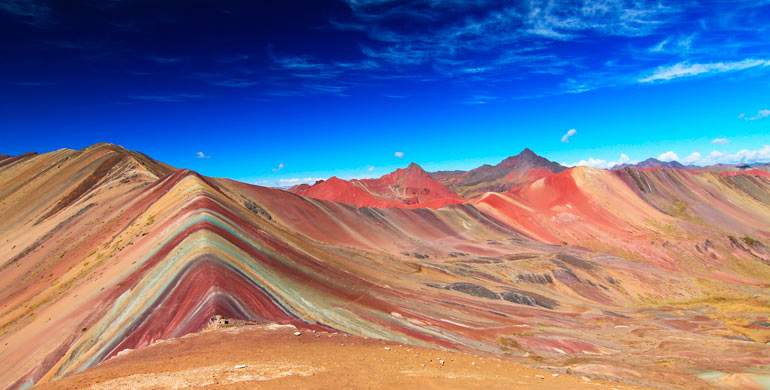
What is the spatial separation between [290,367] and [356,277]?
68.9 ft

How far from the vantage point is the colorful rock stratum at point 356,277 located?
17156 millimetres

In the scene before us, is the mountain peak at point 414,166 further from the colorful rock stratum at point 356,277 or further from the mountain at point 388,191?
the colorful rock stratum at point 356,277

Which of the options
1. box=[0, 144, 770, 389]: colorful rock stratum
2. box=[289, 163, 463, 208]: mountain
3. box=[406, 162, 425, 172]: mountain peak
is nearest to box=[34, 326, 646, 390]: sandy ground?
box=[0, 144, 770, 389]: colorful rock stratum

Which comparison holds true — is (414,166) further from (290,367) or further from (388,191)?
(290,367)

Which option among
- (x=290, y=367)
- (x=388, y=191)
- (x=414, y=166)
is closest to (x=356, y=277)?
(x=290, y=367)

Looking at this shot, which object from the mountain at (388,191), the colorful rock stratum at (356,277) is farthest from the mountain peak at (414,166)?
the colorful rock stratum at (356,277)

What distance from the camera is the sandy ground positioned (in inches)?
340

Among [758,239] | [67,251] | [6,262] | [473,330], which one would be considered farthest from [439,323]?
[758,239]

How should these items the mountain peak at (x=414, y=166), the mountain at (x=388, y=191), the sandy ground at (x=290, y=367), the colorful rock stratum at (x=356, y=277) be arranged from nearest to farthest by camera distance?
1. the sandy ground at (x=290, y=367)
2. the colorful rock stratum at (x=356, y=277)
3. the mountain at (x=388, y=191)
4. the mountain peak at (x=414, y=166)

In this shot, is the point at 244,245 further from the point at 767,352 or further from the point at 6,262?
the point at 767,352

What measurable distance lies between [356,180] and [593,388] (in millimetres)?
126245

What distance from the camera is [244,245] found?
77.8 feet

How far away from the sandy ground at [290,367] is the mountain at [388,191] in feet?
270

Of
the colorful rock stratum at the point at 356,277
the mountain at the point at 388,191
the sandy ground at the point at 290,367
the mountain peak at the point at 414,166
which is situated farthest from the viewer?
the mountain peak at the point at 414,166
